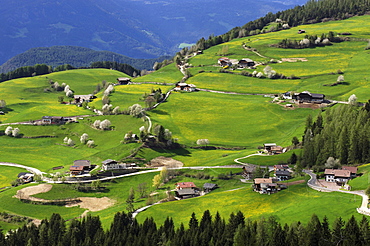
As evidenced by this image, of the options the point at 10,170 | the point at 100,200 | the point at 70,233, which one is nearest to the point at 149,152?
the point at 100,200

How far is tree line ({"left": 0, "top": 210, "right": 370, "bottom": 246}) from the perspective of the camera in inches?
3123

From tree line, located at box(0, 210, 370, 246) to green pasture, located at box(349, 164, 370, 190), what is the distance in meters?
19.5

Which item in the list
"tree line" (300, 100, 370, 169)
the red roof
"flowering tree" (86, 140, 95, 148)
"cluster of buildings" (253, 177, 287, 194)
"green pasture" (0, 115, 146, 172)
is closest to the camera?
"cluster of buildings" (253, 177, 287, 194)

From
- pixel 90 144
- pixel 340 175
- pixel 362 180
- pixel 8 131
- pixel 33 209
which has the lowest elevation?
pixel 33 209

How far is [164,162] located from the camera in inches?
5979

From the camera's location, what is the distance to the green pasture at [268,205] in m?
91.3

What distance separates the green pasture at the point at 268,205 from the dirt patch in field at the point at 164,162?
30.1 m

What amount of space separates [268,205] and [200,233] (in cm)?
1950

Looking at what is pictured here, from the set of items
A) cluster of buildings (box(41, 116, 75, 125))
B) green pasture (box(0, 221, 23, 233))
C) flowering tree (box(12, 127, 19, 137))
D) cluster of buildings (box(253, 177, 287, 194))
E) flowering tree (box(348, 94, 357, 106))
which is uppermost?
flowering tree (box(348, 94, 357, 106))

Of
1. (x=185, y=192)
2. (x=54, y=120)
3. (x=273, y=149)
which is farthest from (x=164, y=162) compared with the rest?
(x=54, y=120)

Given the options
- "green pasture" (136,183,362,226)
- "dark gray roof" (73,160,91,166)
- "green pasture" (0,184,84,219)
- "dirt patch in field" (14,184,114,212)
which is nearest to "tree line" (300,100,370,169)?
"green pasture" (136,183,362,226)

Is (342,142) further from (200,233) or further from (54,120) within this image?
(54,120)

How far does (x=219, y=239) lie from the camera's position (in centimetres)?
8944

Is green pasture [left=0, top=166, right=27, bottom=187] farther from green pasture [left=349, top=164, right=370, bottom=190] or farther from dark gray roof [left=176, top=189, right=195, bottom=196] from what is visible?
green pasture [left=349, top=164, right=370, bottom=190]
